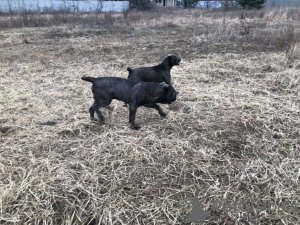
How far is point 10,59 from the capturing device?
9.30 meters

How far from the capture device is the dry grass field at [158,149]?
275cm

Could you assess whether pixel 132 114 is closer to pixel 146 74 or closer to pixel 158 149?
pixel 158 149

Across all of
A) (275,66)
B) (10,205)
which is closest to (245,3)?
(275,66)

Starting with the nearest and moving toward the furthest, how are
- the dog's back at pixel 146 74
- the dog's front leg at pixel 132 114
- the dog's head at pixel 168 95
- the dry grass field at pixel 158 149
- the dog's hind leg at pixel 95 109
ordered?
1. the dry grass field at pixel 158 149
2. the dog's front leg at pixel 132 114
3. the dog's head at pixel 168 95
4. the dog's hind leg at pixel 95 109
5. the dog's back at pixel 146 74

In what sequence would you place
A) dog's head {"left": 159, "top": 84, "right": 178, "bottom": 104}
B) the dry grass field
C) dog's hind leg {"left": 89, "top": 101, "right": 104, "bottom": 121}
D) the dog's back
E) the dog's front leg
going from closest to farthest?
the dry grass field
the dog's front leg
dog's head {"left": 159, "top": 84, "right": 178, "bottom": 104}
dog's hind leg {"left": 89, "top": 101, "right": 104, "bottom": 121}
the dog's back

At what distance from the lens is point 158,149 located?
3.77 metres

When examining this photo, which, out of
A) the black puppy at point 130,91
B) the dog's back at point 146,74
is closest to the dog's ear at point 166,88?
the black puppy at point 130,91

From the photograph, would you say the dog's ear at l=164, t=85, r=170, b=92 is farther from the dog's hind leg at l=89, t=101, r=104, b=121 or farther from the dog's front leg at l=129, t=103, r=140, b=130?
the dog's hind leg at l=89, t=101, r=104, b=121

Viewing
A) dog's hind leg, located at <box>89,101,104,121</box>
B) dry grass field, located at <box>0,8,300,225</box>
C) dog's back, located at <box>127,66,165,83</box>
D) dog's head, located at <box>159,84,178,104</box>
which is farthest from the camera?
dog's back, located at <box>127,66,165,83</box>

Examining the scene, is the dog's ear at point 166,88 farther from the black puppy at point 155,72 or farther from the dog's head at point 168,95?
the black puppy at point 155,72

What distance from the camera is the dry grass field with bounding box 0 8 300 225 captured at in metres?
2.75

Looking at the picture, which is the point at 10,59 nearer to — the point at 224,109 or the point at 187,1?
the point at 224,109

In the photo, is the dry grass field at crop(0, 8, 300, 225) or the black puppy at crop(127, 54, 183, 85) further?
→ the black puppy at crop(127, 54, 183, 85)

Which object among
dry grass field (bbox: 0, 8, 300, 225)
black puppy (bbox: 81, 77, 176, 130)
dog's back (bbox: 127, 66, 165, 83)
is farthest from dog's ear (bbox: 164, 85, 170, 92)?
dog's back (bbox: 127, 66, 165, 83)
